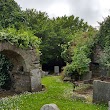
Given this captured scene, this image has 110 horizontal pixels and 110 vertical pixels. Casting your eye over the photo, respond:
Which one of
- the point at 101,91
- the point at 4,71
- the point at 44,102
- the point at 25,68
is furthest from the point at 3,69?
the point at 101,91

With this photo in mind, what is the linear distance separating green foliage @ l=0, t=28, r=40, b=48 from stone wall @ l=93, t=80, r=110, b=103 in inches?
216

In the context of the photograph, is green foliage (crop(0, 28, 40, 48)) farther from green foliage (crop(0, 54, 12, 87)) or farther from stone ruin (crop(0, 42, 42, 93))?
green foliage (crop(0, 54, 12, 87))

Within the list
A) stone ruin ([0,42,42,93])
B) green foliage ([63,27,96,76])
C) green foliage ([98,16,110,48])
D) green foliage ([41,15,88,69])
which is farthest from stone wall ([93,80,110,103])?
green foliage ([41,15,88,69])

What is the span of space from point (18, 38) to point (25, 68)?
193 centimetres

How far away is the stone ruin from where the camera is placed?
17.3 m

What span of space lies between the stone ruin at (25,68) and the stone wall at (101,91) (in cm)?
511

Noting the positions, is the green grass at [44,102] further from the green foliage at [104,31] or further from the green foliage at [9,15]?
the green foliage at [9,15]

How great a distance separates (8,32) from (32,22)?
1946 cm

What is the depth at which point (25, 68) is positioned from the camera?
690 inches

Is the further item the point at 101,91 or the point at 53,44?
the point at 53,44

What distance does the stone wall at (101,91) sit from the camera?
43.4ft

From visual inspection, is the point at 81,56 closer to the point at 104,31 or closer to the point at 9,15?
the point at 104,31

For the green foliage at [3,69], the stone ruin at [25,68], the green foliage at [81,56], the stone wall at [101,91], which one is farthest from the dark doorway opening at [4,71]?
the stone wall at [101,91]

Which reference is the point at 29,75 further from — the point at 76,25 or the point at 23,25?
the point at 76,25
